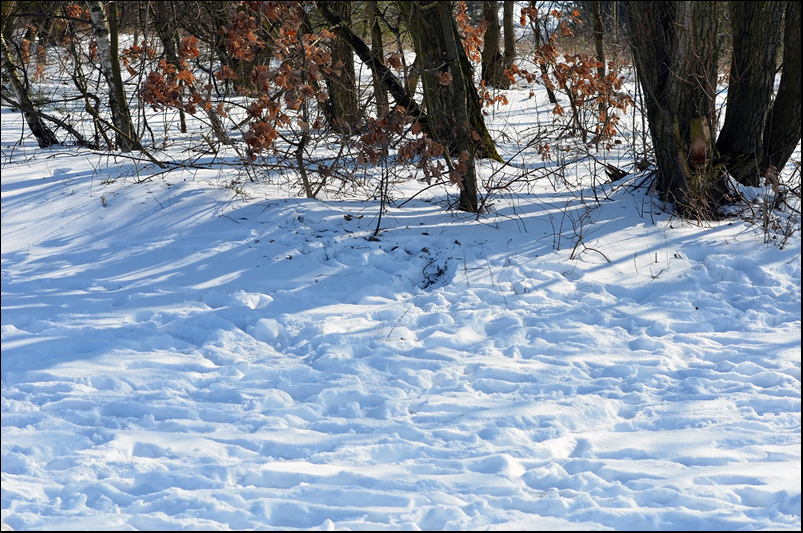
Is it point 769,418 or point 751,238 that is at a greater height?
point 751,238

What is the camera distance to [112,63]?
7957 mm

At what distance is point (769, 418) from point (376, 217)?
366 cm

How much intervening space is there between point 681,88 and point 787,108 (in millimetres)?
1280

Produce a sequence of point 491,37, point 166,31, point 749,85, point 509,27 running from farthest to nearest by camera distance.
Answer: point 509,27, point 491,37, point 166,31, point 749,85

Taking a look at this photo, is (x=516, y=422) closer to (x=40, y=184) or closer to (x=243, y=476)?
(x=243, y=476)

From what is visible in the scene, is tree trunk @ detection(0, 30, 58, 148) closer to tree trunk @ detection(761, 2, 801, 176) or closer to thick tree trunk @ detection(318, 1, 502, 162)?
thick tree trunk @ detection(318, 1, 502, 162)

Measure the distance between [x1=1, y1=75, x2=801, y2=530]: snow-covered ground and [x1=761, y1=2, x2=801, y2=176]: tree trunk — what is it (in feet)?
3.97

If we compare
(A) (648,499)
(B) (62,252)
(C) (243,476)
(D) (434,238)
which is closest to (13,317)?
(B) (62,252)

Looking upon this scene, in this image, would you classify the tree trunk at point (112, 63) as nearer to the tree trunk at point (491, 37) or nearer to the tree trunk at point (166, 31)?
the tree trunk at point (166, 31)

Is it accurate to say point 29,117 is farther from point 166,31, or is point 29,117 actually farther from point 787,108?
point 787,108

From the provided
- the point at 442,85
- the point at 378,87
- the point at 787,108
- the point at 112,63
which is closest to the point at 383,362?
the point at 442,85

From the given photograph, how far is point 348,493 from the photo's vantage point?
9.72 feet

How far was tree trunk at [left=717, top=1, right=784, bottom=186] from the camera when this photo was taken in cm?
633

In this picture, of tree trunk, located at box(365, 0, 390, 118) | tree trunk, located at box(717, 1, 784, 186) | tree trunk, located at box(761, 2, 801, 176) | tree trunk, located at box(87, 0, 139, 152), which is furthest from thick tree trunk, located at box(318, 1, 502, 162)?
tree trunk, located at box(761, 2, 801, 176)
